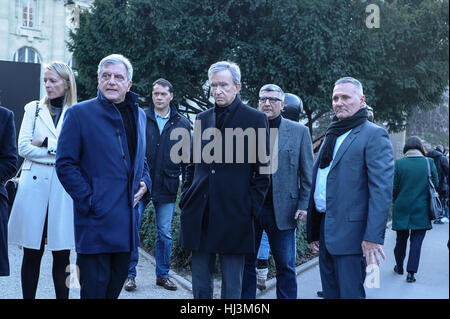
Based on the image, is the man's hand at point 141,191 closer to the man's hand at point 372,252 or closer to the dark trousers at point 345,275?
the dark trousers at point 345,275

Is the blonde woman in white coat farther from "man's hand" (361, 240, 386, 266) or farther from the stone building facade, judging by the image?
the stone building facade

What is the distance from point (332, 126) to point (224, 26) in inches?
418

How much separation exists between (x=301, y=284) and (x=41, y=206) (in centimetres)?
358

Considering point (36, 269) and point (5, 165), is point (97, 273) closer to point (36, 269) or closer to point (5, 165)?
point (36, 269)

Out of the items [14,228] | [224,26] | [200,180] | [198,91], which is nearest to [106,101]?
[200,180]

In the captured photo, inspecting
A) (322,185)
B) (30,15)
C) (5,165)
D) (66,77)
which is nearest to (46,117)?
(66,77)

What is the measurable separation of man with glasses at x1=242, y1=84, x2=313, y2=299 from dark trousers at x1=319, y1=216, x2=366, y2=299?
0.67 m

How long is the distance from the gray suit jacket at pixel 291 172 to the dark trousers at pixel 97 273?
166 cm

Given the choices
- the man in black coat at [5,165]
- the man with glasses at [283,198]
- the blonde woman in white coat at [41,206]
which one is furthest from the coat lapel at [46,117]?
the man with glasses at [283,198]

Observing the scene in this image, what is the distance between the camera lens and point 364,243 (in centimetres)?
359

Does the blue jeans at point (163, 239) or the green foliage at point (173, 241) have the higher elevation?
the blue jeans at point (163, 239)

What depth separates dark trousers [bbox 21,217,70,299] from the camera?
3.90 m

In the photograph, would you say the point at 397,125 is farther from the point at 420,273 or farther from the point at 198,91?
the point at 420,273

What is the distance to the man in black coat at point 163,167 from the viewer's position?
5582mm
